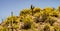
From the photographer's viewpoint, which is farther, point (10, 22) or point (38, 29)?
point (10, 22)

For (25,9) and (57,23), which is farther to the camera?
(25,9)

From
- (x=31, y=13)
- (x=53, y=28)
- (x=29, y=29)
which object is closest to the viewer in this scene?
(x=53, y=28)

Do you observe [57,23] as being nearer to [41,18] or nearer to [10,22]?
[41,18]

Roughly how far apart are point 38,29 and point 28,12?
1840cm

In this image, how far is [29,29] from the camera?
112ft

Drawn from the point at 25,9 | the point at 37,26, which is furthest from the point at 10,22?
the point at 25,9

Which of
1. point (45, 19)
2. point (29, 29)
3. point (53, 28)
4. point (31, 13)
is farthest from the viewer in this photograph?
point (31, 13)

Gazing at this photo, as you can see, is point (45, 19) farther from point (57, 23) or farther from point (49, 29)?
point (49, 29)

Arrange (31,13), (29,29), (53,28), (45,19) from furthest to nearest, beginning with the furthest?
1. (31,13)
2. (45,19)
3. (29,29)
4. (53,28)

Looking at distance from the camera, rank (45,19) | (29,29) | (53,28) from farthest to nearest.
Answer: (45,19)
(29,29)
(53,28)

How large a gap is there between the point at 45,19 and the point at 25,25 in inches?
172

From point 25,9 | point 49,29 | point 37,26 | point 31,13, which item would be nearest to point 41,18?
point 37,26

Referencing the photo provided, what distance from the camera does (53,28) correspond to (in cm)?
3178

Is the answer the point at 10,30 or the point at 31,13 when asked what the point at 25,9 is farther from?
the point at 10,30
